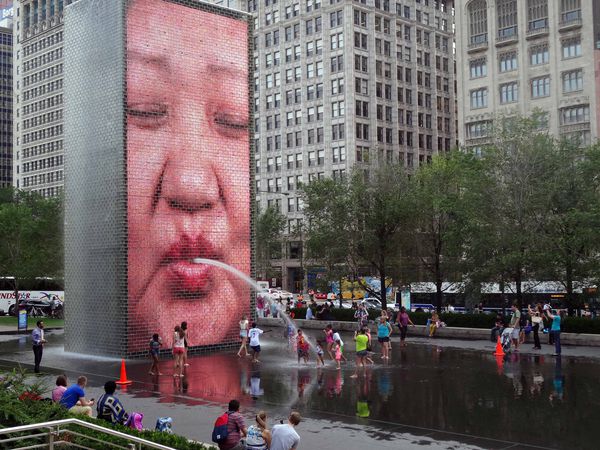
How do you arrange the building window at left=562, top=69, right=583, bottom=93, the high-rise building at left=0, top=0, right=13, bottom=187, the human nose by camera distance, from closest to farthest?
1. the human nose
2. the building window at left=562, top=69, right=583, bottom=93
3. the high-rise building at left=0, top=0, right=13, bottom=187

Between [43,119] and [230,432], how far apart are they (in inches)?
4932

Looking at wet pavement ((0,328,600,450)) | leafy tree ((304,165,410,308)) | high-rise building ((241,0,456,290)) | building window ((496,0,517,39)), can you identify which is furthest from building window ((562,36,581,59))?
wet pavement ((0,328,600,450))

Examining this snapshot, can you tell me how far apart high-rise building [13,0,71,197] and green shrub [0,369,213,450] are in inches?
4506

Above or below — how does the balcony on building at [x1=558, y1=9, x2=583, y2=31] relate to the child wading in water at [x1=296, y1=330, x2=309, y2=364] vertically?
above

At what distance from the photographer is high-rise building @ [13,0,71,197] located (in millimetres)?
123438

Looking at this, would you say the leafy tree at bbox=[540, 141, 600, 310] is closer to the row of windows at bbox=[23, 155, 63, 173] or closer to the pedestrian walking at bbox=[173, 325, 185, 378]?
the pedestrian walking at bbox=[173, 325, 185, 378]

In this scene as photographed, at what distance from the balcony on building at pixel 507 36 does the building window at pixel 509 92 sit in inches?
187

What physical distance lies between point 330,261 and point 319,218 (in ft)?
9.36

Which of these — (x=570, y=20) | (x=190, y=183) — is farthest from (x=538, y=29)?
(x=190, y=183)

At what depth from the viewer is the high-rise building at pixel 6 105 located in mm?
143250

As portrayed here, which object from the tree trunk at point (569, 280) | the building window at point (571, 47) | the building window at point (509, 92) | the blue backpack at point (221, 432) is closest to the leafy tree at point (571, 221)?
the tree trunk at point (569, 280)

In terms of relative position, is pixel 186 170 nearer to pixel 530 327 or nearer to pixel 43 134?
pixel 530 327

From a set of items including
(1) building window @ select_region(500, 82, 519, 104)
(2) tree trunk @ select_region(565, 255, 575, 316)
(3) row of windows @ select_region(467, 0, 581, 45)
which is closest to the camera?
(2) tree trunk @ select_region(565, 255, 575, 316)

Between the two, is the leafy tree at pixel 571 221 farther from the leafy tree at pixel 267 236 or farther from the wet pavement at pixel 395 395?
the leafy tree at pixel 267 236
